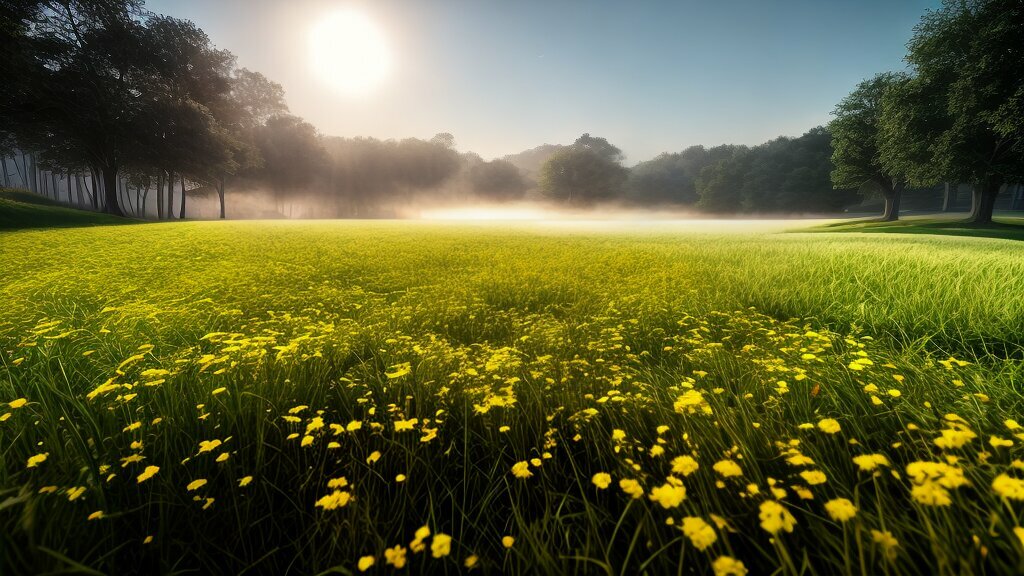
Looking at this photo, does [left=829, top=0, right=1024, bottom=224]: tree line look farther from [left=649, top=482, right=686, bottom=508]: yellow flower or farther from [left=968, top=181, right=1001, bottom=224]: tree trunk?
[left=649, top=482, right=686, bottom=508]: yellow flower

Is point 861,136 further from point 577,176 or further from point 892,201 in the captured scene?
point 577,176

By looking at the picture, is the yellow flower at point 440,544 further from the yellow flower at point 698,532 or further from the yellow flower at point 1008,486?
the yellow flower at point 1008,486

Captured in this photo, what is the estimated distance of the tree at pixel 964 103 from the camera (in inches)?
811

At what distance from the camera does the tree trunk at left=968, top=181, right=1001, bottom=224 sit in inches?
1091

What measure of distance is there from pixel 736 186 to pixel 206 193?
98.6 m

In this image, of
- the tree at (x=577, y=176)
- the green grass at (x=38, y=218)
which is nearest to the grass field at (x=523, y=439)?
the green grass at (x=38, y=218)

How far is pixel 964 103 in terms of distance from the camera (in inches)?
885

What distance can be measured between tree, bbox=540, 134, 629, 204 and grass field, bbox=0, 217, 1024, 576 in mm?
72888

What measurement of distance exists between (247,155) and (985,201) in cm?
6854

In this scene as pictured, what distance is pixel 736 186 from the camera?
78.6 meters

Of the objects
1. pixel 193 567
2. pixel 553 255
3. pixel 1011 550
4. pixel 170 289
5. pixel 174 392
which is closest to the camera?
pixel 1011 550

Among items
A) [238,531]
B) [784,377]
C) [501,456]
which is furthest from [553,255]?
[238,531]

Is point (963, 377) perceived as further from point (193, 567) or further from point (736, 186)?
point (736, 186)

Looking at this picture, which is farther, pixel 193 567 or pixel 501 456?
pixel 501 456
